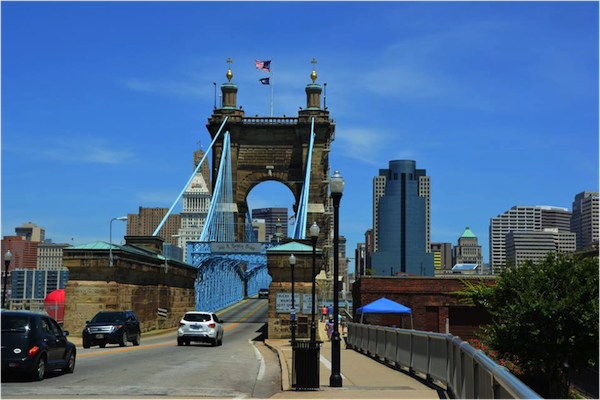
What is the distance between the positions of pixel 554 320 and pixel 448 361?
5913 millimetres

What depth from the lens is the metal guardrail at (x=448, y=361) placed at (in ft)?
26.7

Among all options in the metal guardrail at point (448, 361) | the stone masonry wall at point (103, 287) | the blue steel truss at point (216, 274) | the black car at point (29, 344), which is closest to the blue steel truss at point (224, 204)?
the blue steel truss at point (216, 274)

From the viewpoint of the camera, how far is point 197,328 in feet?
110

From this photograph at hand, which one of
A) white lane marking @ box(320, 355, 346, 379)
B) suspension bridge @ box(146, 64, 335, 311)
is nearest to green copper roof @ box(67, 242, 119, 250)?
white lane marking @ box(320, 355, 346, 379)

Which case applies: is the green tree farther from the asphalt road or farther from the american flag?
the american flag

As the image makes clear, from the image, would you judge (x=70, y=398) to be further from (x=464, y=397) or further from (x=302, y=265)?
(x=302, y=265)

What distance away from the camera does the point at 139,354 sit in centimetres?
2580

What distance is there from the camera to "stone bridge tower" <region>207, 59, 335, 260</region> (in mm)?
93375

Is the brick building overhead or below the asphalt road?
overhead

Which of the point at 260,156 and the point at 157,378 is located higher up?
the point at 260,156

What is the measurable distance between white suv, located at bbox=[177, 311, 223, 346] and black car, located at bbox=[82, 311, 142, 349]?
106 inches

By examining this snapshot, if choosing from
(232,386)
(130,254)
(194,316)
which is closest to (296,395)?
(232,386)

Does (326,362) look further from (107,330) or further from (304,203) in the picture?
(304,203)

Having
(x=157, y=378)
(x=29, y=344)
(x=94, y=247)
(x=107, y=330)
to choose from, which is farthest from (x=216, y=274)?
(x=29, y=344)
